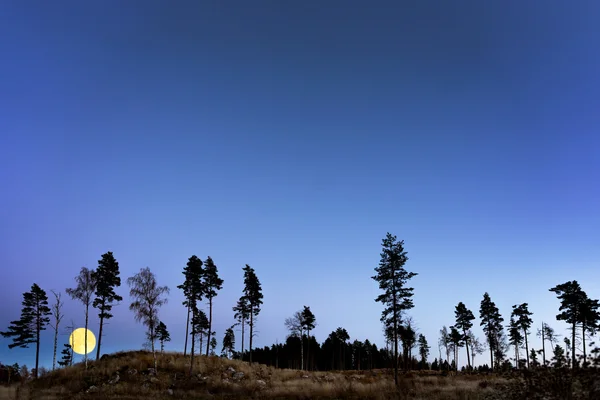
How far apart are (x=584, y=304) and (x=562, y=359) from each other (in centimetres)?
5410

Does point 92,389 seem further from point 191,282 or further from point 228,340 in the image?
point 228,340

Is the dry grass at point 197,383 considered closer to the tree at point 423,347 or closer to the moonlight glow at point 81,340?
the moonlight glow at point 81,340

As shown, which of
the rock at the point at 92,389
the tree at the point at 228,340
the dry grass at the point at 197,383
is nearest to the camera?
the dry grass at the point at 197,383

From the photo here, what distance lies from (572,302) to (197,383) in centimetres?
4927

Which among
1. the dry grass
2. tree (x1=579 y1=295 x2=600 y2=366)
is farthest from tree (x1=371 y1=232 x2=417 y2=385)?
tree (x1=579 y1=295 x2=600 y2=366)

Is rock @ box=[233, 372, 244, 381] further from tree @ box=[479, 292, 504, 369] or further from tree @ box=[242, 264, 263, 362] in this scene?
tree @ box=[479, 292, 504, 369]

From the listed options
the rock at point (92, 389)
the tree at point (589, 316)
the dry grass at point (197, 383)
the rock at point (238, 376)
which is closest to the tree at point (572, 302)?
the tree at point (589, 316)

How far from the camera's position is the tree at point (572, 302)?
5084 centimetres

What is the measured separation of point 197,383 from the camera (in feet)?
128

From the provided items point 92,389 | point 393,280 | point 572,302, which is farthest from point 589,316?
point 92,389

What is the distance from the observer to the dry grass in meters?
29.4

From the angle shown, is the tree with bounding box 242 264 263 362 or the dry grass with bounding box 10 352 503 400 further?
the tree with bounding box 242 264 263 362

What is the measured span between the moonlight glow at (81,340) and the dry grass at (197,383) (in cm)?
324

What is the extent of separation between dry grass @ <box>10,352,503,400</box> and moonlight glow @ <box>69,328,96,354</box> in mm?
3239
